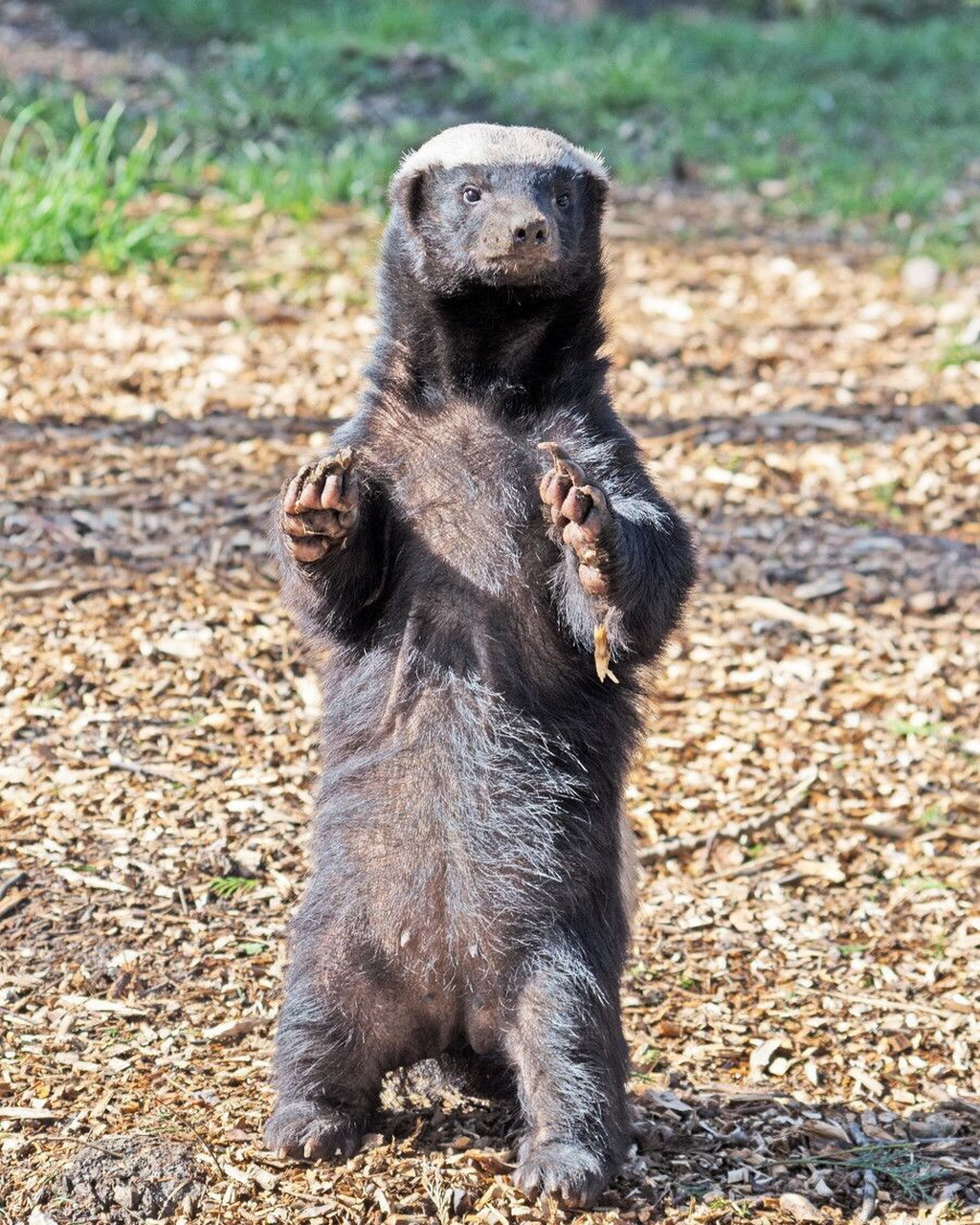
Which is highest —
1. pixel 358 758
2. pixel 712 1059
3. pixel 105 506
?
pixel 358 758

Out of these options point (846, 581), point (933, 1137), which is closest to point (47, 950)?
point (933, 1137)

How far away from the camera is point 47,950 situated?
405 cm

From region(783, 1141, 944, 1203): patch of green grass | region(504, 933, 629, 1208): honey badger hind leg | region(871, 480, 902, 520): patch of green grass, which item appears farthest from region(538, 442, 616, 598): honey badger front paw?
region(871, 480, 902, 520): patch of green grass

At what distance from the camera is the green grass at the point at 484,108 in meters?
8.54

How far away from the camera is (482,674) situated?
139 inches

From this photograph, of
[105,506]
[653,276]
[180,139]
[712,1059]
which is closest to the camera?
[712,1059]

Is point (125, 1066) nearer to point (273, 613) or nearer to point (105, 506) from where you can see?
point (273, 613)

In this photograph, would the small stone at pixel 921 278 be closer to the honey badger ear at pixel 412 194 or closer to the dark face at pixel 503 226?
the dark face at pixel 503 226

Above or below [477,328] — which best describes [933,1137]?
below

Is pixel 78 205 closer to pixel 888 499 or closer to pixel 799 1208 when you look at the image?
pixel 888 499

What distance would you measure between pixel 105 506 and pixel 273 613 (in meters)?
0.83

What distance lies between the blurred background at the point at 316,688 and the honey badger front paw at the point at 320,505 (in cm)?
106

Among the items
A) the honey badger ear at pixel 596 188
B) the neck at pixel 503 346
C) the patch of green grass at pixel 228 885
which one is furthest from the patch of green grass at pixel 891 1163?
the honey badger ear at pixel 596 188

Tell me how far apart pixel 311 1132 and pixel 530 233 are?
1850 millimetres
